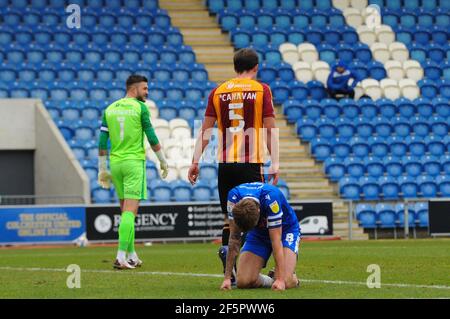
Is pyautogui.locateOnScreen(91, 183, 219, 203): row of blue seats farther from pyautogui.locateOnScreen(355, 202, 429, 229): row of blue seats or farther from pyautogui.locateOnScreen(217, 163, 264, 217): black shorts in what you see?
pyautogui.locateOnScreen(217, 163, 264, 217): black shorts

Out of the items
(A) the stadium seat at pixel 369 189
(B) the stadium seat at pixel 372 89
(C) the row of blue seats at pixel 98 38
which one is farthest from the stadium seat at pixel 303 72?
(A) the stadium seat at pixel 369 189

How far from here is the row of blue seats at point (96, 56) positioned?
92.8 ft

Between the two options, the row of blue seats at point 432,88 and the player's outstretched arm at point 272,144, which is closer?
the player's outstretched arm at point 272,144

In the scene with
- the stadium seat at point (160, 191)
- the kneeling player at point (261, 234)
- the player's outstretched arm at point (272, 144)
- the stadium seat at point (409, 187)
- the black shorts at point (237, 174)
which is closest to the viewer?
the kneeling player at point (261, 234)

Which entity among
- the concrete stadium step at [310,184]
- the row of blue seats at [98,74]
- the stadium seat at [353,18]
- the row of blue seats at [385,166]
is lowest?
the concrete stadium step at [310,184]

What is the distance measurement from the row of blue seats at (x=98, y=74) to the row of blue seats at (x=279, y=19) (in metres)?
2.62

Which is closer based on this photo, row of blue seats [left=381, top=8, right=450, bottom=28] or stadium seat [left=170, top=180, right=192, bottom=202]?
stadium seat [left=170, top=180, right=192, bottom=202]

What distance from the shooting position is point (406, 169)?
2719 centimetres

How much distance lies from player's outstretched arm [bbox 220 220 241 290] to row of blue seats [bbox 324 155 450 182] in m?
17.2

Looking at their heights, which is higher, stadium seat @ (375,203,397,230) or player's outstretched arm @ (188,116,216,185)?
player's outstretched arm @ (188,116,216,185)

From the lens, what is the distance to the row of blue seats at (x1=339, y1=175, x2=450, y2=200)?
26.1m

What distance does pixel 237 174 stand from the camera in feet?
33.4

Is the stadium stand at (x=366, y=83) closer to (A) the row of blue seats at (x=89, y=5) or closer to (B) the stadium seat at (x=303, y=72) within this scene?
(B) the stadium seat at (x=303, y=72)

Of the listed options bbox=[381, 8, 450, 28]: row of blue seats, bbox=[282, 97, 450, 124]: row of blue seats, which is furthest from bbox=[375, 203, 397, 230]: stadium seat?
bbox=[381, 8, 450, 28]: row of blue seats
